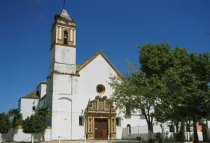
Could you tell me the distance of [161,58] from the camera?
37469mm

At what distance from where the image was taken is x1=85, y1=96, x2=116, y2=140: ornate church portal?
40.6 m

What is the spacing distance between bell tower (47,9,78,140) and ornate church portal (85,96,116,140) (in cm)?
282

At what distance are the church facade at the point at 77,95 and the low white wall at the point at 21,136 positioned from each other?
689 millimetres

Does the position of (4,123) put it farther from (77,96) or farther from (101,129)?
(101,129)

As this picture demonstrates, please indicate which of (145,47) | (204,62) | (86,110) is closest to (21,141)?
(86,110)

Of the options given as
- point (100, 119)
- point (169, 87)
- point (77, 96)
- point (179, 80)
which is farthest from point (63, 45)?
point (179, 80)

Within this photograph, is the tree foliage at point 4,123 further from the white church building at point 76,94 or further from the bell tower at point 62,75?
the bell tower at point 62,75

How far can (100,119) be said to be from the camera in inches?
1645

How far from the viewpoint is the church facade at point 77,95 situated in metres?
39.6

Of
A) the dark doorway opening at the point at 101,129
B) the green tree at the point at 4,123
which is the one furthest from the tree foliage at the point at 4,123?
the dark doorway opening at the point at 101,129

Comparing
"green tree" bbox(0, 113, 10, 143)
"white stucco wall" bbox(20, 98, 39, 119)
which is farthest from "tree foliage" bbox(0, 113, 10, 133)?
"white stucco wall" bbox(20, 98, 39, 119)

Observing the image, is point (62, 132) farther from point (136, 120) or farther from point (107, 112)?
point (136, 120)

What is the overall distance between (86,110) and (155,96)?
13.7m

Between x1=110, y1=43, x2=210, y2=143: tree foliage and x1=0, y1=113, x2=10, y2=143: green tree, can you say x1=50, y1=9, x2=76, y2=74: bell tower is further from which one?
x1=110, y1=43, x2=210, y2=143: tree foliage
